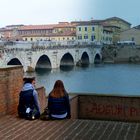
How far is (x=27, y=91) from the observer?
7.36 metres

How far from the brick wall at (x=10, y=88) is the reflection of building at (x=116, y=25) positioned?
→ 94.9m

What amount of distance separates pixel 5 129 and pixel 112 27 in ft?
325

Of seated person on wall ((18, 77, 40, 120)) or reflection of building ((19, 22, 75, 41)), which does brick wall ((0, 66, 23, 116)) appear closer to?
seated person on wall ((18, 77, 40, 120))

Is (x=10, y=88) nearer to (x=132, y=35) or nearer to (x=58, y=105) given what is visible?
(x=58, y=105)

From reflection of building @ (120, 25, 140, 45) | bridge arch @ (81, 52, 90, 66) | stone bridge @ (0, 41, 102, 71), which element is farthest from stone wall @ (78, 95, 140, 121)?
reflection of building @ (120, 25, 140, 45)

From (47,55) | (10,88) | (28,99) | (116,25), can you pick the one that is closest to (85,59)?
(47,55)

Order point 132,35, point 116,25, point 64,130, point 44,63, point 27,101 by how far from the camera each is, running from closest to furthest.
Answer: point 64,130, point 27,101, point 44,63, point 132,35, point 116,25

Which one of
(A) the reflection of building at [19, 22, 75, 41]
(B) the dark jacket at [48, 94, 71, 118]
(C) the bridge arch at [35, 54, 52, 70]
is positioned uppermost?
(A) the reflection of building at [19, 22, 75, 41]

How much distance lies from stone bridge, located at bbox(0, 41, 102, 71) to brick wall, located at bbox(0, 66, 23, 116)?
28612mm

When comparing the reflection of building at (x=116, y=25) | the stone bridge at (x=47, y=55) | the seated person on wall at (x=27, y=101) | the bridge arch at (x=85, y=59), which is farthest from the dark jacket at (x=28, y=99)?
the reflection of building at (x=116, y=25)

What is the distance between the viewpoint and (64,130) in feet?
20.6

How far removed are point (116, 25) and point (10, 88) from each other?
111043 mm

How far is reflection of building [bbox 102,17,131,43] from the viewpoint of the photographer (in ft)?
341

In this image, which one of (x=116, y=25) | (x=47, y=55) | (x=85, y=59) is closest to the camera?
(x=47, y=55)
